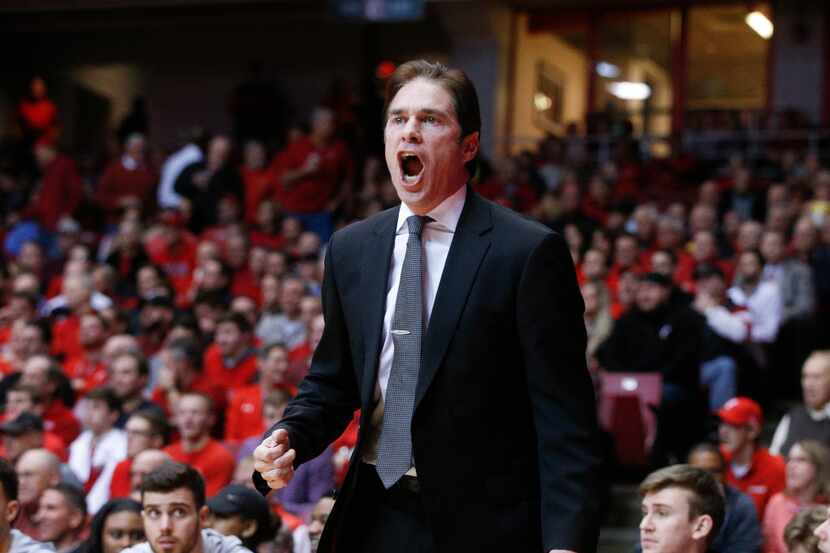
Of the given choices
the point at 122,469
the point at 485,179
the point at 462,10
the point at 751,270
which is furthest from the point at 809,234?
the point at 462,10

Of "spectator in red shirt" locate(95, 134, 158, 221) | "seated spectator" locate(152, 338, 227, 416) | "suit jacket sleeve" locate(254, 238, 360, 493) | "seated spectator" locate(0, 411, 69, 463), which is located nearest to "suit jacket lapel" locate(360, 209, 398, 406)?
"suit jacket sleeve" locate(254, 238, 360, 493)

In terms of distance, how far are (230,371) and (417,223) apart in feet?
21.5

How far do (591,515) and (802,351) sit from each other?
7587mm

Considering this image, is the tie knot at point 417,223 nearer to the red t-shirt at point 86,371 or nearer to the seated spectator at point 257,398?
the seated spectator at point 257,398

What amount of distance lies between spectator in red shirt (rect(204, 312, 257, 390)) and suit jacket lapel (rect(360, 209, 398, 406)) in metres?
6.33

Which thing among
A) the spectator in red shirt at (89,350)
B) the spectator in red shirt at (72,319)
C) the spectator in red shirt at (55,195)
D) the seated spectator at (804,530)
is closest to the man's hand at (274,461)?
the seated spectator at (804,530)

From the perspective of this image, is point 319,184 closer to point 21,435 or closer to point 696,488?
point 21,435

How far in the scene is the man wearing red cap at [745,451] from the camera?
284 inches

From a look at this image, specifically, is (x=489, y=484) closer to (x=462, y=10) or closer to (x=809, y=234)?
(x=809, y=234)

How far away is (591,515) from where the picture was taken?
273cm

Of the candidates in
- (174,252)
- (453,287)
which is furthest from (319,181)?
(453,287)

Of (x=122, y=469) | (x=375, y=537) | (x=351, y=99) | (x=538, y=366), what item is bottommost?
(x=122, y=469)

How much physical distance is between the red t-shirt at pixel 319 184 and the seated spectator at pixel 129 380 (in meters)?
4.78

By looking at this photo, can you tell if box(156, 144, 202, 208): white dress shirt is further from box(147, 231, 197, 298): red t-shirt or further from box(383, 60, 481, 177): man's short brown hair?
box(383, 60, 481, 177): man's short brown hair
